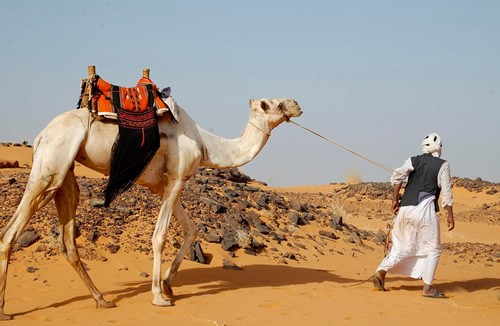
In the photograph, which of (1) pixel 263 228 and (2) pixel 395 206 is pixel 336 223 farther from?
(2) pixel 395 206

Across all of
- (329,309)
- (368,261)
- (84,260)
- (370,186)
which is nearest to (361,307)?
(329,309)

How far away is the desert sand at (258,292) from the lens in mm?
8297

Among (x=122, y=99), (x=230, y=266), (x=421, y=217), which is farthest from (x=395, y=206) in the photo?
(x=122, y=99)

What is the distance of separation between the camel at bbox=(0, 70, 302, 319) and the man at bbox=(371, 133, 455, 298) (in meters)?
2.01

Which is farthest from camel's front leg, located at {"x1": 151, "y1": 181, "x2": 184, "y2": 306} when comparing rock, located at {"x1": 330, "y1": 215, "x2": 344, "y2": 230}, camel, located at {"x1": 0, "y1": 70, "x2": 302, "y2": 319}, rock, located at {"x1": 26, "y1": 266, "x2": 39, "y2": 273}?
rock, located at {"x1": 330, "y1": 215, "x2": 344, "y2": 230}

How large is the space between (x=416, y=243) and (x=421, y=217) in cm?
43

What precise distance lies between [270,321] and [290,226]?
7654mm

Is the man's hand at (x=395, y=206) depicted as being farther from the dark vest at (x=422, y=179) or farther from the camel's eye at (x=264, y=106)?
the camel's eye at (x=264, y=106)

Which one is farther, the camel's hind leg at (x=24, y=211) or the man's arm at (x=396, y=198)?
the man's arm at (x=396, y=198)

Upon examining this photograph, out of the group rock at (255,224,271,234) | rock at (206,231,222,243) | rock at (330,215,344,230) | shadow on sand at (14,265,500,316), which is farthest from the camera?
rock at (330,215,344,230)

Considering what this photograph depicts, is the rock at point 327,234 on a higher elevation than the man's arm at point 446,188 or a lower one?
lower

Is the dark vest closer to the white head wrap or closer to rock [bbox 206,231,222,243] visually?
the white head wrap

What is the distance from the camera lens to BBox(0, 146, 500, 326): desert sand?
830cm

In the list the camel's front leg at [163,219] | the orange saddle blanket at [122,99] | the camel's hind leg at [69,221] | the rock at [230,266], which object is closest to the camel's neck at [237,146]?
the camel's front leg at [163,219]
